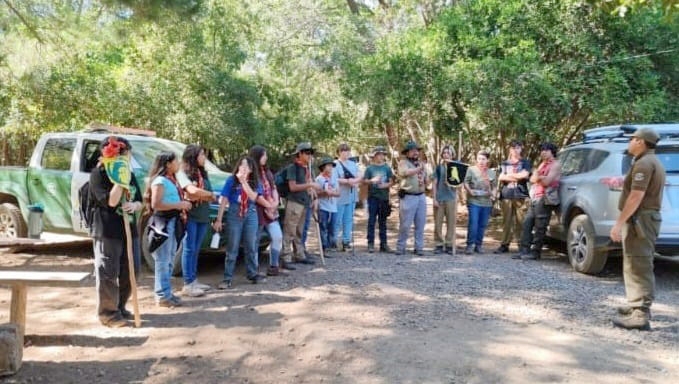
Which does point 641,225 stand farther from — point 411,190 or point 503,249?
point 503,249

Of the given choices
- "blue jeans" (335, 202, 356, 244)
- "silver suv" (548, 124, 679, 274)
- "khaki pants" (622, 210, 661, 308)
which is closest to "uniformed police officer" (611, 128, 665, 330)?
"khaki pants" (622, 210, 661, 308)

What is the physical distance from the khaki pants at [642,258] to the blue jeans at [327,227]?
15.5 ft

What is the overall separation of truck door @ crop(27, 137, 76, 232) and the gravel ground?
177 cm

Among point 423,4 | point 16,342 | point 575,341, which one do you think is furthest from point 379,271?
point 423,4

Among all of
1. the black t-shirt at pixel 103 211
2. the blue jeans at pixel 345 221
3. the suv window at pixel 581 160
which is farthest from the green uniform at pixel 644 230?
the blue jeans at pixel 345 221

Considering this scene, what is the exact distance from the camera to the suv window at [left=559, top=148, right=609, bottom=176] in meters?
7.48

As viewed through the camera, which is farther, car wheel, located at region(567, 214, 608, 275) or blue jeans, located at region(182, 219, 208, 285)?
car wheel, located at region(567, 214, 608, 275)

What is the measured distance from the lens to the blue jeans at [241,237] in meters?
6.52

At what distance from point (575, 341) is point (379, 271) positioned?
3.06 m

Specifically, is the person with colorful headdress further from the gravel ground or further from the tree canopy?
the tree canopy

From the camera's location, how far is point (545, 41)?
1076 centimetres

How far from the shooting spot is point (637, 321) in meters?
5.15

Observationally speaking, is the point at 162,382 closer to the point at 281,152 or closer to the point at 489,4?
the point at 489,4

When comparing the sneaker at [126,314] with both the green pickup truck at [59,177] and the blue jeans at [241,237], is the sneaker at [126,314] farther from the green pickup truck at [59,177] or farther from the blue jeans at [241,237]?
the green pickup truck at [59,177]
